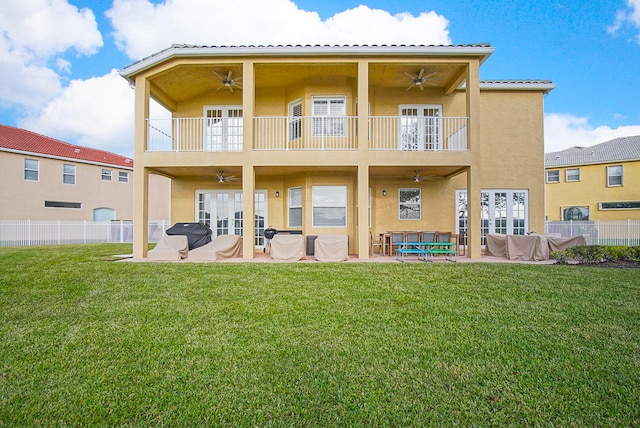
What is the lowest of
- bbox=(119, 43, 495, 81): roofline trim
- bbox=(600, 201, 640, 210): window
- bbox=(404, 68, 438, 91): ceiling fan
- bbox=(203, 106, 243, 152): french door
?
bbox=(600, 201, 640, 210): window

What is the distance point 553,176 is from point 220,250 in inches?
982

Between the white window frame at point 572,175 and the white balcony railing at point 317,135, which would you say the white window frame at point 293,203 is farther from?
the white window frame at point 572,175

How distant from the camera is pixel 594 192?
72.9 ft

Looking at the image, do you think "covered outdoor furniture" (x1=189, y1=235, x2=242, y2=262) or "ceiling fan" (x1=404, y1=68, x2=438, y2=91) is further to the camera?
"ceiling fan" (x1=404, y1=68, x2=438, y2=91)

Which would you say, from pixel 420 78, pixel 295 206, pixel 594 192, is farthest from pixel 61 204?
pixel 594 192

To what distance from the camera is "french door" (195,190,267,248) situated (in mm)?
13406

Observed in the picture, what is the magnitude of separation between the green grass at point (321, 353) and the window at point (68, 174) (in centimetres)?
1813

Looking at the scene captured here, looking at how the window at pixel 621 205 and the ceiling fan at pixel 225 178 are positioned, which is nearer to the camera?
the ceiling fan at pixel 225 178

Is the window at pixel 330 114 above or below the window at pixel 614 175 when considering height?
above

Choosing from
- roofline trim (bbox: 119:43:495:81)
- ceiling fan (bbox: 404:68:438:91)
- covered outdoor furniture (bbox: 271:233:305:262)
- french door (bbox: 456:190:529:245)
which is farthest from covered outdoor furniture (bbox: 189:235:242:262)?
french door (bbox: 456:190:529:245)

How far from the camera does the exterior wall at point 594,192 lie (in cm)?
2100

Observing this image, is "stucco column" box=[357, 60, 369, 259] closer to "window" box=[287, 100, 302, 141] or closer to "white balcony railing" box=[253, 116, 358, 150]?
"white balcony railing" box=[253, 116, 358, 150]

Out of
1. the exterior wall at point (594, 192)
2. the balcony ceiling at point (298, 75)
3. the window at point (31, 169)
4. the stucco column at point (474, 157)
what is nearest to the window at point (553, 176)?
the exterior wall at point (594, 192)

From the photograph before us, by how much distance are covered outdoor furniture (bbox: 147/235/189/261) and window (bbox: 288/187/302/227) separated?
13.1 feet
